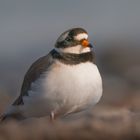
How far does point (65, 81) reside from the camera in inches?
398

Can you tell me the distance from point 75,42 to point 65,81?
64 cm

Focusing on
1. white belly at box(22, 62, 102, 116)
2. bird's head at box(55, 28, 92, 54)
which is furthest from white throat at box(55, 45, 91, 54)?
white belly at box(22, 62, 102, 116)

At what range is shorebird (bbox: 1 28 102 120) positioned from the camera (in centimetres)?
1015

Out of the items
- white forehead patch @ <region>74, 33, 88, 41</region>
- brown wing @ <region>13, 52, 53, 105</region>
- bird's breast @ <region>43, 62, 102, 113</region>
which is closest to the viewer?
bird's breast @ <region>43, 62, 102, 113</region>

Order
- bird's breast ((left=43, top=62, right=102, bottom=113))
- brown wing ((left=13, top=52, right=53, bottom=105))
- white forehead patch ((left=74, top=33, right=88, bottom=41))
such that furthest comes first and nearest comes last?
1. brown wing ((left=13, top=52, right=53, bottom=105))
2. white forehead patch ((left=74, top=33, right=88, bottom=41))
3. bird's breast ((left=43, top=62, right=102, bottom=113))

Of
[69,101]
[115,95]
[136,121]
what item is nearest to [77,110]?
[69,101]

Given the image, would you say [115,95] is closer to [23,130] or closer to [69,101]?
[69,101]

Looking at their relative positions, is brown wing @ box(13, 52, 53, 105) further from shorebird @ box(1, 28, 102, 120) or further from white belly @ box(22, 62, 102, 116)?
white belly @ box(22, 62, 102, 116)

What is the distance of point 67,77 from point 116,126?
90.8 inches

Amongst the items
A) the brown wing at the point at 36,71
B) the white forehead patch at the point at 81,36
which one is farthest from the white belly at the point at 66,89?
the white forehead patch at the point at 81,36

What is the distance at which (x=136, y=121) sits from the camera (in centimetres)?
809

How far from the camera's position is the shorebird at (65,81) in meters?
10.1

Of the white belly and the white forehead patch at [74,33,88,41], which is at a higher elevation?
the white forehead patch at [74,33,88,41]

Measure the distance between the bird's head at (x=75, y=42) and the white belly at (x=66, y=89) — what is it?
0.70ft
